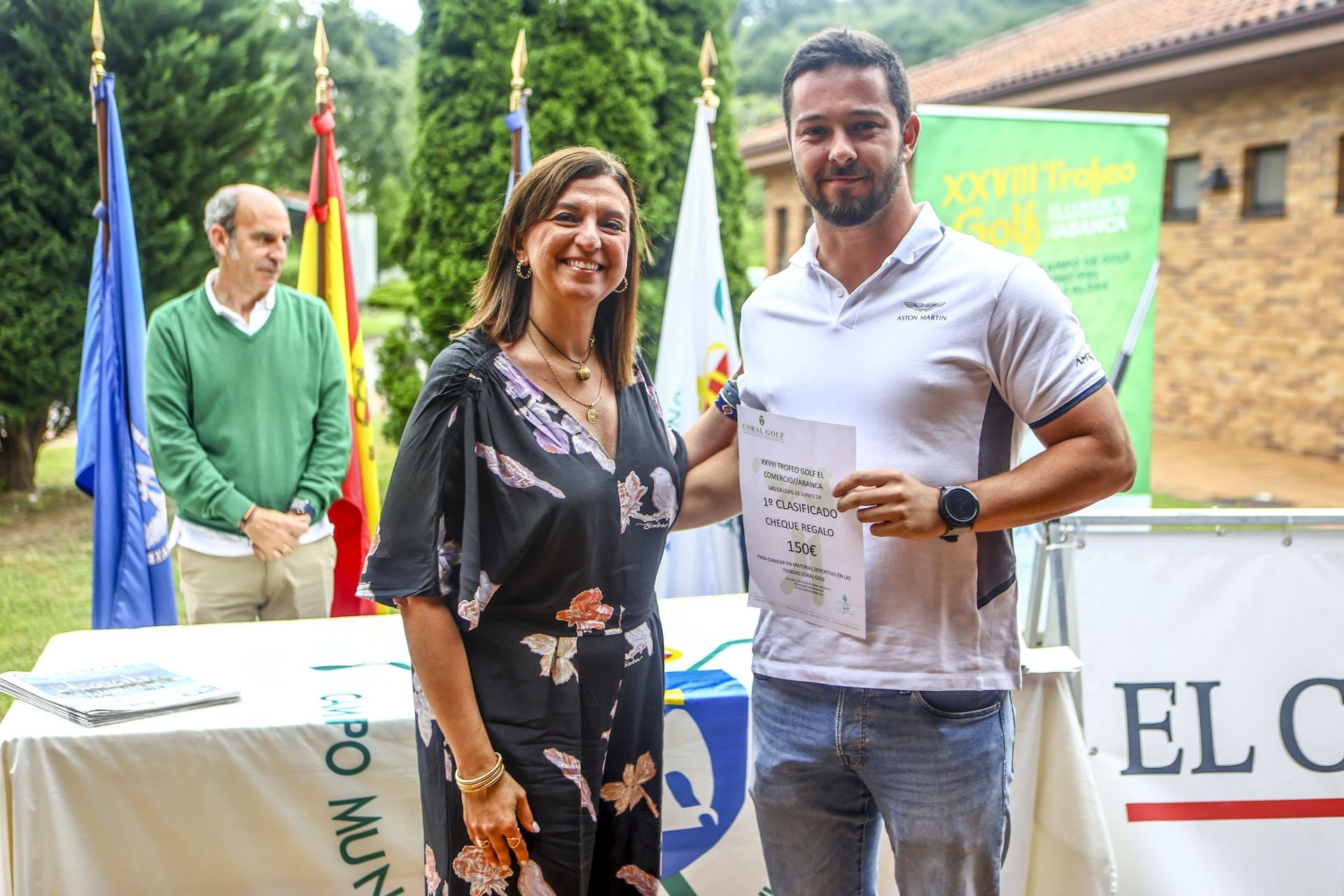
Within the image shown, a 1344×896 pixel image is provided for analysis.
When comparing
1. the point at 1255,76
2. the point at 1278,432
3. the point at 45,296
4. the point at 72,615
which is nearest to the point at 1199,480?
the point at 1278,432

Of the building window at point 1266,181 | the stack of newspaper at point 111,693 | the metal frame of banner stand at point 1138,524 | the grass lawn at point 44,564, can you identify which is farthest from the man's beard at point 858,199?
the building window at point 1266,181

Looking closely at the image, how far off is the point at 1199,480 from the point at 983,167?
270 inches

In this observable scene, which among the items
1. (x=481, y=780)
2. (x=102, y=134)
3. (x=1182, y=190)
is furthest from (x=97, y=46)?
(x=1182, y=190)

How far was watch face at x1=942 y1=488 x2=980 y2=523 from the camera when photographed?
1.80 m

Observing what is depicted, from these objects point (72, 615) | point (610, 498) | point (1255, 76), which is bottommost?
point (72, 615)

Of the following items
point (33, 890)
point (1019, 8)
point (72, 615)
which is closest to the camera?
point (33, 890)

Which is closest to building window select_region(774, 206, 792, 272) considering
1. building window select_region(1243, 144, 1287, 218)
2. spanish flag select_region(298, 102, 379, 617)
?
building window select_region(1243, 144, 1287, 218)

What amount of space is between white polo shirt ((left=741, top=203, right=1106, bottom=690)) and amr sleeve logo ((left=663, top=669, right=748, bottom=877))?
81 cm

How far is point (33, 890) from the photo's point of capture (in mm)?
2520

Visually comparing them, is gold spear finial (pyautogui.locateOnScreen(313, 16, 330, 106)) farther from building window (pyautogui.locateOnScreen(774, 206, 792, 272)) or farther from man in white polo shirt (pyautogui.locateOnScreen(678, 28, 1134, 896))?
building window (pyautogui.locateOnScreen(774, 206, 792, 272))

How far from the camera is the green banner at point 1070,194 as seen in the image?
5.03 m

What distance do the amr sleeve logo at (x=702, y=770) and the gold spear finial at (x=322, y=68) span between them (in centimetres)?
290

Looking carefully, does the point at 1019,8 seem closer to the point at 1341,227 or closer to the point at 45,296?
the point at 1341,227

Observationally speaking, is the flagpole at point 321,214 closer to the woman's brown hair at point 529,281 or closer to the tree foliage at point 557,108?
the tree foliage at point 557,108
